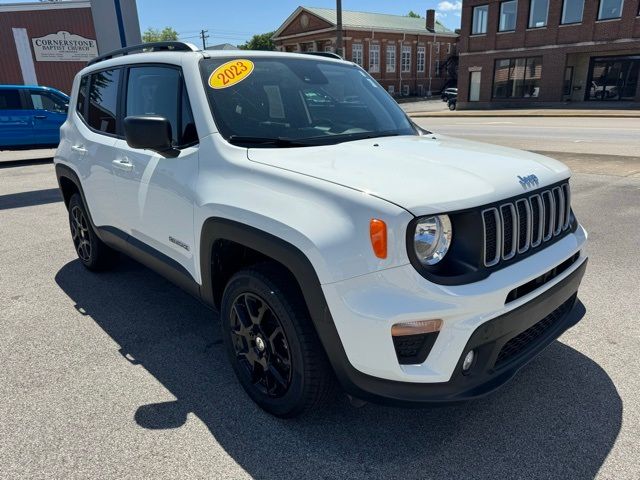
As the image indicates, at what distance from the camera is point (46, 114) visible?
13.6 m

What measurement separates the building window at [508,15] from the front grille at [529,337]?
35.6m

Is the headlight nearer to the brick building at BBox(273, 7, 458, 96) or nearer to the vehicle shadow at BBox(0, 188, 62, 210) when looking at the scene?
the vehicle shadow at BBox(0, 188, 62, 210)

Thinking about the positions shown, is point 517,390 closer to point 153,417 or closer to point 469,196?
point 469,196

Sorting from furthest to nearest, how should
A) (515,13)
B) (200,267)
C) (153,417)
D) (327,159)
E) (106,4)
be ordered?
1. (515,13)
2. (106,4)
3. (200,267)
4. (153,417)
5. (327,159)

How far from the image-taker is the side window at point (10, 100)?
13.0 meters

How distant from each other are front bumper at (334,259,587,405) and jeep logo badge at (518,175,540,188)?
0.51 m

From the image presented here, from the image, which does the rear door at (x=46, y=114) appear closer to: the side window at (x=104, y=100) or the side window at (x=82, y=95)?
the side window at (x=82, y=95)

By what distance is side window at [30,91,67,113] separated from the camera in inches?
530

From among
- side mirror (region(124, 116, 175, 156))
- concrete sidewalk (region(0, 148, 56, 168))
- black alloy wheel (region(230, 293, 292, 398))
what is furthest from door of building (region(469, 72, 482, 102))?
black alloy wheel (region(230, 293, 292, 398))

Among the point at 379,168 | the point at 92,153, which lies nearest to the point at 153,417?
the point at 379,168

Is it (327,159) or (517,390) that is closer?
(327,159)

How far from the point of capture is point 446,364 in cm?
206

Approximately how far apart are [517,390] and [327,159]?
1.72 meters

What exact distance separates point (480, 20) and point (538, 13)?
164 inches
